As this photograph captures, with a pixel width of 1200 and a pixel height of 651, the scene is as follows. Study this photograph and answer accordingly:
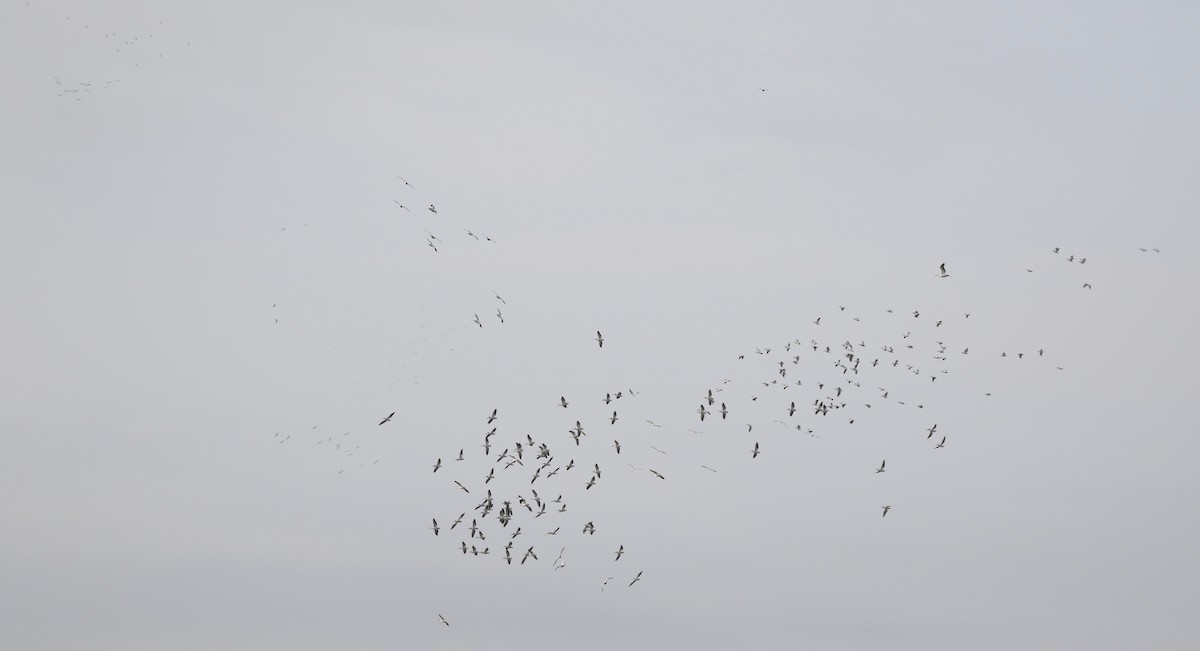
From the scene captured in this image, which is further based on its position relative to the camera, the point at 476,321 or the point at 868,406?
the point at 868,406

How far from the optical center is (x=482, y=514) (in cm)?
6244

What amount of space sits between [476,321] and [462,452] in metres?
8.72

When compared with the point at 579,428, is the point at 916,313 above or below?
above

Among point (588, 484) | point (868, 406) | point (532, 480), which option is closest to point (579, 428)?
point (588, 484)

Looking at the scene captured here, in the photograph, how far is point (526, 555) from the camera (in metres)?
70.3

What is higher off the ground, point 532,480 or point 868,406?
point 868,406

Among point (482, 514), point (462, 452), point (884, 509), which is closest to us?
point (482, 514)

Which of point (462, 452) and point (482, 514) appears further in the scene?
point (462, 452)

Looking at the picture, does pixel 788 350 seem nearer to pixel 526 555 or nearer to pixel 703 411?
pixel 703 411

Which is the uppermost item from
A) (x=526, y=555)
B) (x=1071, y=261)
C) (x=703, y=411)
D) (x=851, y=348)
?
(x=1071, y=261)

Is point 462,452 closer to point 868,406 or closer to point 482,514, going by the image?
point 482,514

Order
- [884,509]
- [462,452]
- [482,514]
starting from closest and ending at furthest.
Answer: [482,514]
[462,452]
[884,509]

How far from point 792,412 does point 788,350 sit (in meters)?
4.18

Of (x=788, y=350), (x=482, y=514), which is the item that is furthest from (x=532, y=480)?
(x=788, y=350)
